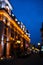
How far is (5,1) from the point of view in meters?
74.2

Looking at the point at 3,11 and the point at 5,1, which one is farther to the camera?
the point at 5,1

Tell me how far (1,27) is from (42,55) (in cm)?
1884

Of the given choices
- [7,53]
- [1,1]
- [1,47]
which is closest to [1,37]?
[1,47]

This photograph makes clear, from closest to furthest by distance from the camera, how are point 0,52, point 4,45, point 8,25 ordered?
1. point 0,52
2. point 4,45
3. point 8,25

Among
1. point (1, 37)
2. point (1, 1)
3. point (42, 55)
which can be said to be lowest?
point (42, 55)

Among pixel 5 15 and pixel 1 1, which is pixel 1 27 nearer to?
pixel 5 15

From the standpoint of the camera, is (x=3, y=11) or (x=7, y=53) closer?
(x=3, y=11)

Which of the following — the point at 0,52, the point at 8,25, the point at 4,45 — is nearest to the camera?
the point at 0,52

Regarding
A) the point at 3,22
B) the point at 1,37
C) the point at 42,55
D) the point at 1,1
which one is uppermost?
the point at 1,1

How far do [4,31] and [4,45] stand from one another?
513 centimetres

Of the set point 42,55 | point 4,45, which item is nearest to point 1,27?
point 4,45

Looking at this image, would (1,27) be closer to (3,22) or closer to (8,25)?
(3,22)

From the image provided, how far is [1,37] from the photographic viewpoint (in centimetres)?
6412

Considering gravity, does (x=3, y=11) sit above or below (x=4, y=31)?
above
